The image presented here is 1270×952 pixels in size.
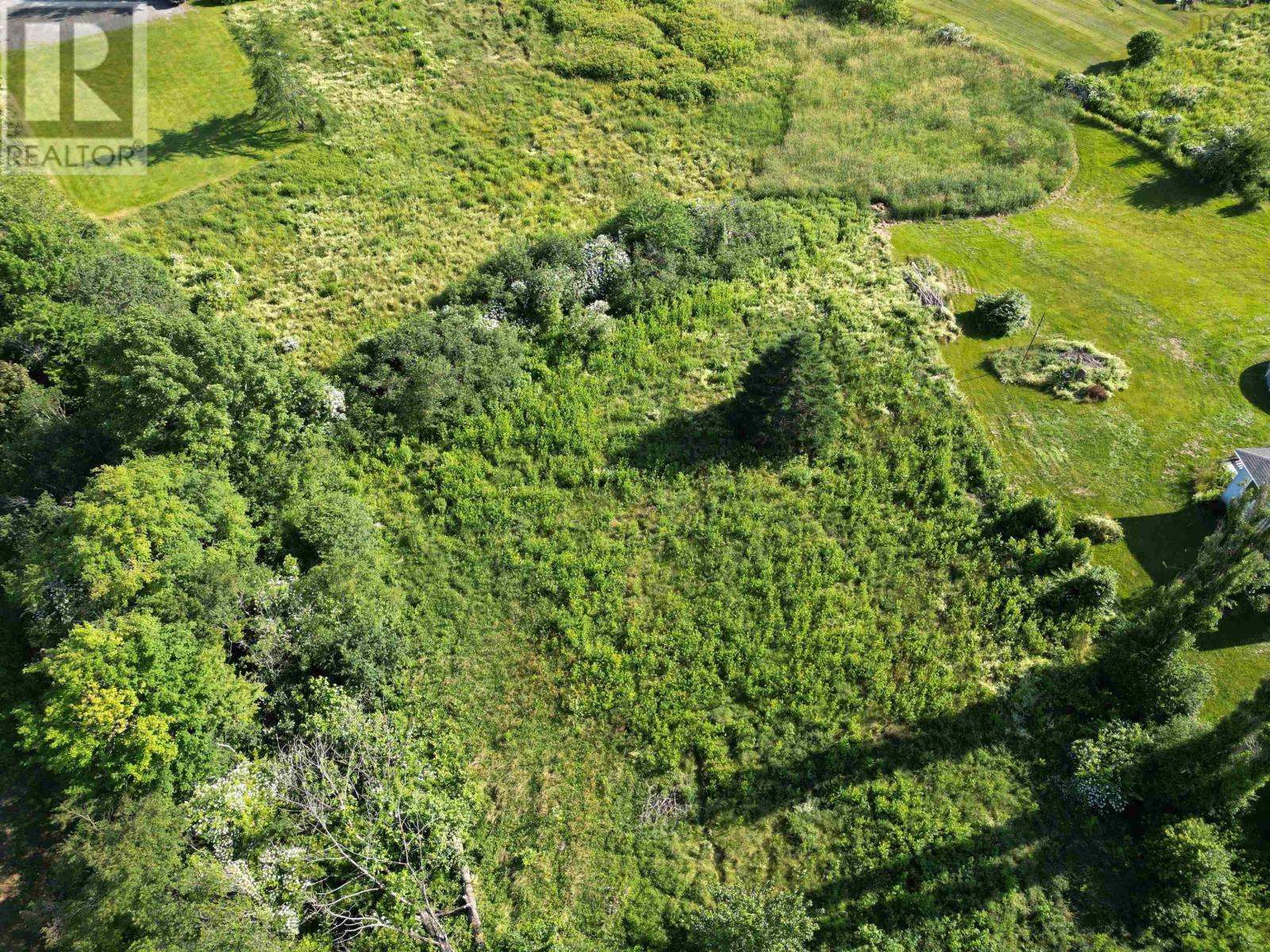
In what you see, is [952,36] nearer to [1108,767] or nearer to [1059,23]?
[1059,23]

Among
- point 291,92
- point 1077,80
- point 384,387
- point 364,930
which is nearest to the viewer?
point 364,930

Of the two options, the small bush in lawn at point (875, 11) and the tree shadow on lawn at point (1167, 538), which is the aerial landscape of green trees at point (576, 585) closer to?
the tree shadow on lawn at point (1167, 538)

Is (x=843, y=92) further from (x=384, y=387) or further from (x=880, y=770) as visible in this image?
(x=880, y=770)

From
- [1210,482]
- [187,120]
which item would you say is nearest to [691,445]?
[1210,482]

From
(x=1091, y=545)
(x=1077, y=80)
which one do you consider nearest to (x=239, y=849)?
(x=1091, y=545)

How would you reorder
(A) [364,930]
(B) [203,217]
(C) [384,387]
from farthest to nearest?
(B) [203,217] → (C) [384,387] → (A) [364,930]

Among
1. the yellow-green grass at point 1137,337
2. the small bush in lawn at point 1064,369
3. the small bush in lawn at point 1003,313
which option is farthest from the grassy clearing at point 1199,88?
the small bush in lawn at point 1064,369
